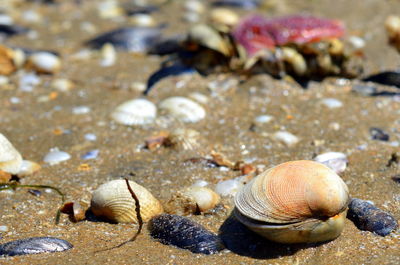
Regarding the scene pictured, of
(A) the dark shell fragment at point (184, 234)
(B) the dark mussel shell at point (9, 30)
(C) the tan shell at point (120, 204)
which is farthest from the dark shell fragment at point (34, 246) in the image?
(B) the dark mussel shell at point (9, 30)

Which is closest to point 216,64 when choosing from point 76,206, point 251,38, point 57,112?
point 251,38

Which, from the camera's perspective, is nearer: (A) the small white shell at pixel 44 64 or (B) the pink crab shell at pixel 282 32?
(B) the pink crab shell at pixel 282 32

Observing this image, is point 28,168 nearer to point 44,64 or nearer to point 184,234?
point 184,234

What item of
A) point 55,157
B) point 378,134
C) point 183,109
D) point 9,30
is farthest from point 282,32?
point 9,30

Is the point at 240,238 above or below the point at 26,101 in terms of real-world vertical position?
above

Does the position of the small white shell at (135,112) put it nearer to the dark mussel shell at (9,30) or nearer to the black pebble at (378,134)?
the black pebble at (378,134)

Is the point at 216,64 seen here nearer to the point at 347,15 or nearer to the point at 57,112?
the point at 57,112
